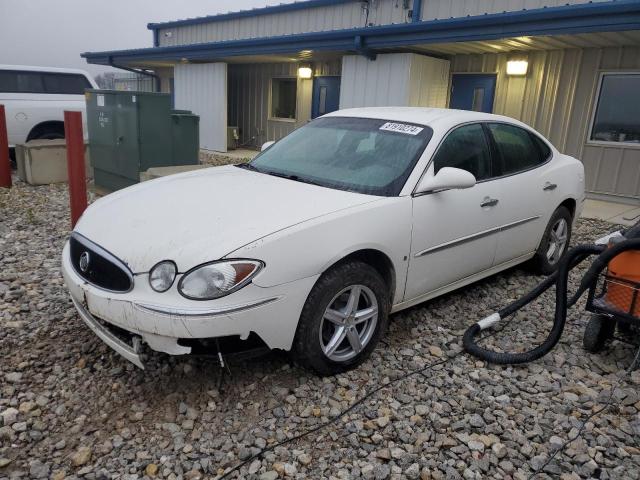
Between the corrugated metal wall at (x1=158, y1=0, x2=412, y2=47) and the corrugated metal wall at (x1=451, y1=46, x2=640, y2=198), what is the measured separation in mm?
3294

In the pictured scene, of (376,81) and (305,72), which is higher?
(305,72)

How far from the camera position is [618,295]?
3.16m

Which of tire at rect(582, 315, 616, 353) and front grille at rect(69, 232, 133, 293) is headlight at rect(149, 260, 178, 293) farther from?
tire at rect(582, 315, 616, 353)

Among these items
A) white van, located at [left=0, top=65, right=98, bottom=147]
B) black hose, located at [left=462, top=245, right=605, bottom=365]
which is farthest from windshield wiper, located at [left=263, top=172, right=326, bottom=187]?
white van, located at [left=0, top=65, right=98, bottom=147]

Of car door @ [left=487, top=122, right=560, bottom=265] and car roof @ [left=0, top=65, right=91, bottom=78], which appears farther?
car roof @ [left=0, top=65, right=91, bottom=78]

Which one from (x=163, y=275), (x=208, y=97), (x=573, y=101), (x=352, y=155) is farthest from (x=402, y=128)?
(x=208, y=97)

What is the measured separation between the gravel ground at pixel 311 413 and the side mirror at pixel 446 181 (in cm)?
109

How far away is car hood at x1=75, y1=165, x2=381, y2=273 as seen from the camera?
258 cm

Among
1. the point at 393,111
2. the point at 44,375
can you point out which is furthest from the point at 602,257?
the point at 44,375

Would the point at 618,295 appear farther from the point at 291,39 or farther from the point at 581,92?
the point at 291,39

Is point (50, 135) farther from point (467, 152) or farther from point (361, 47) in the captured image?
point (467, 152)

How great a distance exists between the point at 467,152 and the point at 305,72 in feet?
33.1

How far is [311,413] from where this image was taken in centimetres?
278

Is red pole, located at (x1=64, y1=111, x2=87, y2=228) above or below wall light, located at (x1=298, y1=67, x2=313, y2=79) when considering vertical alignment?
below
